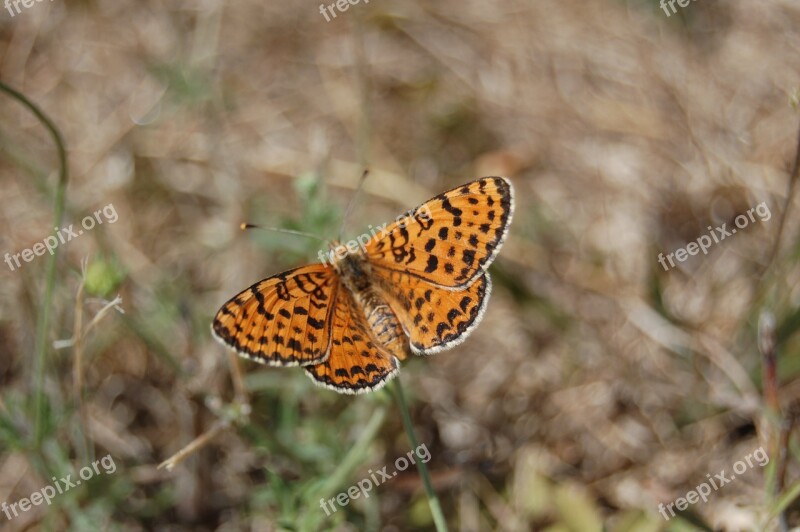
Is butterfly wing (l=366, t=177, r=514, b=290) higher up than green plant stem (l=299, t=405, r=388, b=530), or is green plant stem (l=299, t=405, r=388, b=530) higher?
butterfly wing (l=366, t=177, r=514, b=290)

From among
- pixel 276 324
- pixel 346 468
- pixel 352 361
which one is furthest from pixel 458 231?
pixel 346 468

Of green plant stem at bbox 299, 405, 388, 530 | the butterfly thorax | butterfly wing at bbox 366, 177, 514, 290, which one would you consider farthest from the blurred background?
butterfly wing at bbox 366, 177, 514, 290

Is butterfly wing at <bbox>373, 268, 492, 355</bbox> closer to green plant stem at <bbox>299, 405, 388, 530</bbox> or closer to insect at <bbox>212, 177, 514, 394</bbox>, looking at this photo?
insect at <bbox>212, 177, 514, 394</bbox>

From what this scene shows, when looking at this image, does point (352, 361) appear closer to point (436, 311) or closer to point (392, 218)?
point (436, 311)

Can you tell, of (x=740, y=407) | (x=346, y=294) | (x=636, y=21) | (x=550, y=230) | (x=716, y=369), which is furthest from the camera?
(x=636, y=21)

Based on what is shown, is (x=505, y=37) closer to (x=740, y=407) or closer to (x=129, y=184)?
(x=129, y=184)

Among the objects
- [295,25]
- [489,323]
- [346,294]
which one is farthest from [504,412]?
[295,25]

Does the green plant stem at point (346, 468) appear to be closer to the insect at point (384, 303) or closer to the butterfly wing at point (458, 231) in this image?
the insect at point (384, 303)
